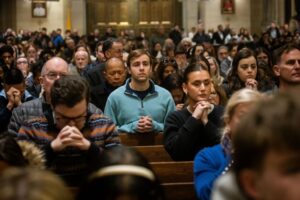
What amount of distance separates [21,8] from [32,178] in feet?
96.4

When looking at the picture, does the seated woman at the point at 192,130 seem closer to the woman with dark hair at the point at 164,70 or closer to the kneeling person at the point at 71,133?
the kneeling person at the point at 71,133

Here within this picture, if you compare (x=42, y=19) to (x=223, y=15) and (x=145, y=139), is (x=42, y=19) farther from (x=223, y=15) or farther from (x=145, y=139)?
(x=145, y=139)

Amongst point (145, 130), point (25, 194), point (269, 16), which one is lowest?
point (145, 130)

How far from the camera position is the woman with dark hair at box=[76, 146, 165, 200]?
5.75 ft

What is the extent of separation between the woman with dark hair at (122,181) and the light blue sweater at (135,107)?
412cm

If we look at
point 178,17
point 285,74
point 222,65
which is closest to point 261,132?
Result: point 285,74

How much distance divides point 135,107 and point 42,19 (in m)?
24.9

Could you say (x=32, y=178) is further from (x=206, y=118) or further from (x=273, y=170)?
(x=206, y=118)

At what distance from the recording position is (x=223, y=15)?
97.5ft

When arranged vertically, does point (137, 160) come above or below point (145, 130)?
above

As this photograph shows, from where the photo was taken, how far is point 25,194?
1.46 m

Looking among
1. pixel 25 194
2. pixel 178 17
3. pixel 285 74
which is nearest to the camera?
pixel 25 194

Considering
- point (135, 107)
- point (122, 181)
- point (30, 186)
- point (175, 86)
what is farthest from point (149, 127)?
point (30, 186)

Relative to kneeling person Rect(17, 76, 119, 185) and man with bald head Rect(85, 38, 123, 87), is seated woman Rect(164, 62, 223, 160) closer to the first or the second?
kneeling person Rect(17, 76, 119, 185)
